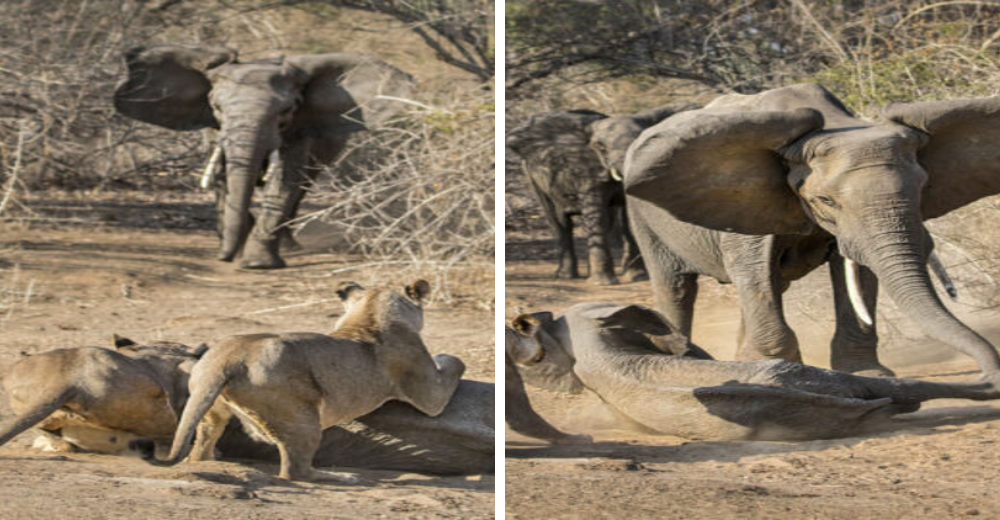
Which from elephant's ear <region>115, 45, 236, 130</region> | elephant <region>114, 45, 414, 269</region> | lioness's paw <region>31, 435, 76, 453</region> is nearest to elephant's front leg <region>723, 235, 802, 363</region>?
lioness's paw <region>31, 435, 76, 453</region>

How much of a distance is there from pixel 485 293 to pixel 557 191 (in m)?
1.71

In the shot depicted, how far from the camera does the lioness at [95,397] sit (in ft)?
12.4

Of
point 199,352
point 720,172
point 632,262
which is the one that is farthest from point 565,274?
point 199,352

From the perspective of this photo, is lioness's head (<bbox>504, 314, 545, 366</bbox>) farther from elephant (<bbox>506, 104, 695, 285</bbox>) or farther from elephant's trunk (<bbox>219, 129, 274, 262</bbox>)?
elephant's trunk (<bbox>219, 129, 274, 262</bbox>)

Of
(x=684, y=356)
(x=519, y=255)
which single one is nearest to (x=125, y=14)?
(x=519, y=255)

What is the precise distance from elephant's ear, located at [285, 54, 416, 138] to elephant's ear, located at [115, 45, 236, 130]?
445mm

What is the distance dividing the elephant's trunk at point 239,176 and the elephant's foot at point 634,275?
184 centimetres

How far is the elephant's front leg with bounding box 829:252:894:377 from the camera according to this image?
5.25 m

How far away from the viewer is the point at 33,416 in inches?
146

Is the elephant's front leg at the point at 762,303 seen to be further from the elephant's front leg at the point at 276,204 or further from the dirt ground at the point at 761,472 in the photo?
the elephant's front leg at the point at 276,204

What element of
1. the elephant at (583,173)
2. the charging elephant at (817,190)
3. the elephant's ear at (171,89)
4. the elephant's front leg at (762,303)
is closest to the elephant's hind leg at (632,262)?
the elephant at (583,173)

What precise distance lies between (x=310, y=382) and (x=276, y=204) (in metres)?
4.71

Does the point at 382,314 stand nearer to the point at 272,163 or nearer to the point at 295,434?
the point at 295,434

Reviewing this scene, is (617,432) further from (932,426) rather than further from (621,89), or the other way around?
(621,89)
